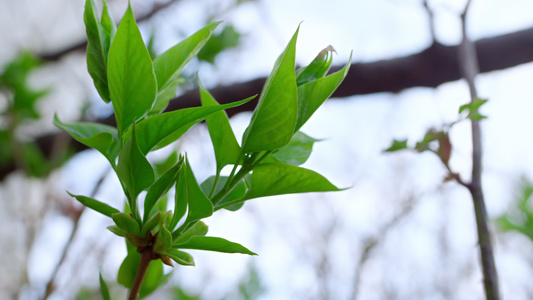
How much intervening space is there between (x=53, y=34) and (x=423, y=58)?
3382mm

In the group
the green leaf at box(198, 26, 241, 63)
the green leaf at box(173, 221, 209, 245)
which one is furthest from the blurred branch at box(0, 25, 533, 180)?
the green leaf at box(173, 221, 209, 245)

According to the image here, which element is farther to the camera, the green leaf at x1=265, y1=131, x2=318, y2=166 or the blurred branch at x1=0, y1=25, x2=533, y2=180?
the blurred branch at x1=0, y1=25, x2=533, y2=180

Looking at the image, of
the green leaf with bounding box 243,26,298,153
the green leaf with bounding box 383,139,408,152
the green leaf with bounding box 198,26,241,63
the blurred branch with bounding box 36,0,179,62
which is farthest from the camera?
the blurred branch with bounding box 36,0,179,62

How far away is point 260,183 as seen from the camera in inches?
11.8

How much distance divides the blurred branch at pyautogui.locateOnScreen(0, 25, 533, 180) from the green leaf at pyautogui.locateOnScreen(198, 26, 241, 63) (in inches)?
5.3

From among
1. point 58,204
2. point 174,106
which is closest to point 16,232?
point 58,204

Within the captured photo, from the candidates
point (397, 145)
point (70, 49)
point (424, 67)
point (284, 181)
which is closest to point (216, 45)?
point (424, 67)

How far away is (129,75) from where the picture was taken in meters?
0.28

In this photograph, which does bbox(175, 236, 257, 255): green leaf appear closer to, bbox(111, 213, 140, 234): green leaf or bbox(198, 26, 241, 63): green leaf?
bbox(111, 213, 140, 234): green leaf

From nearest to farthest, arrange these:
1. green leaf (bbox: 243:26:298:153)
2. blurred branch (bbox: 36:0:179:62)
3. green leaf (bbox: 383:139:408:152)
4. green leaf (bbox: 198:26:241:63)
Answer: green leaf (bbox: 243:26:298:153) → green leaf (bbox: 383:139:408:152) → green leaf (bbox: 198:26:241:63) → blurred branch (bbox: 36:0:179:62)

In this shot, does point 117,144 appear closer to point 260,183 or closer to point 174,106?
point 260,183

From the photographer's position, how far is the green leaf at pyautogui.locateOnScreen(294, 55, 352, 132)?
28 cm

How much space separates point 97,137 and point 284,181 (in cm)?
12

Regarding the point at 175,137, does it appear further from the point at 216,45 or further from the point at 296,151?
the point at 216,45
